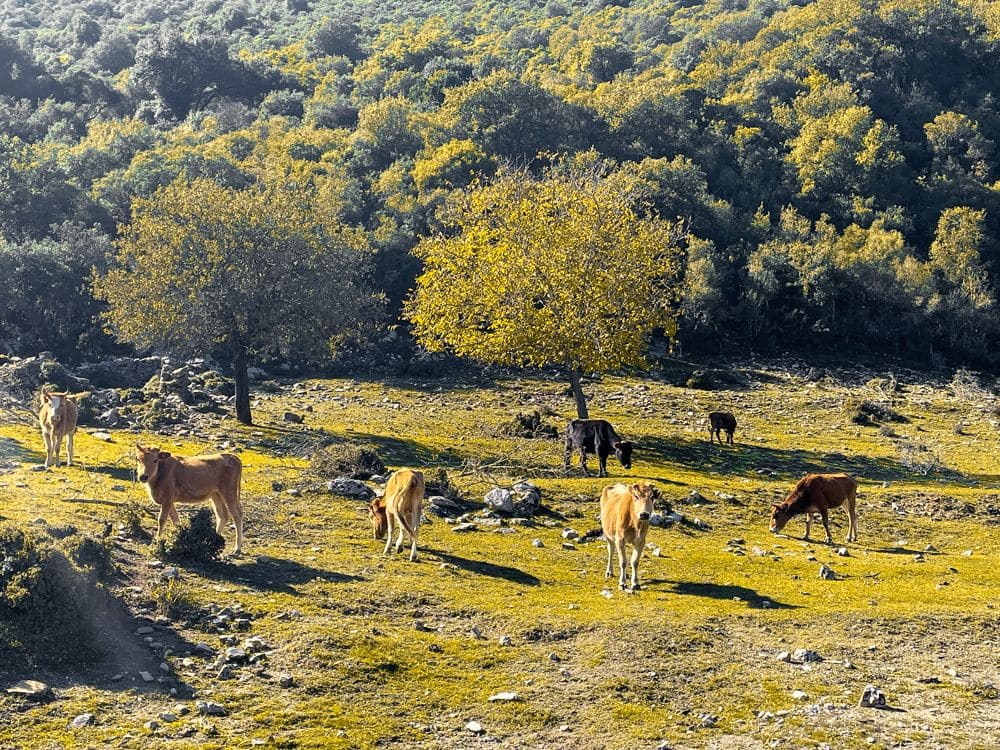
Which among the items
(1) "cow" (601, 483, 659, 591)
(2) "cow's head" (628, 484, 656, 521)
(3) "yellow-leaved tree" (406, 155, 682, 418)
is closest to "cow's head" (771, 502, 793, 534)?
(1) "cow" (601, 483, 659, 591)

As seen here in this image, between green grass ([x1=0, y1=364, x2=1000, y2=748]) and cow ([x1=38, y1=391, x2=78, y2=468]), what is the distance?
2.84 feet

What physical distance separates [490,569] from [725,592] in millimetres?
4656

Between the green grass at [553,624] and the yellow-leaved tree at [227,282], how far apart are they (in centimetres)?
760

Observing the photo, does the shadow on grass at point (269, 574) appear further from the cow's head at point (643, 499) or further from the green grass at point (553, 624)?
the cow's head at point (643, 499)

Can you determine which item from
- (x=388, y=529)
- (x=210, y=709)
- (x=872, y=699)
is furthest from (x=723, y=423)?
(x=210, y=709)

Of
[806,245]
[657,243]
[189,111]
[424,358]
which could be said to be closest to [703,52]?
[806,245]

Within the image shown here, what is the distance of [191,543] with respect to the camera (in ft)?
62.1

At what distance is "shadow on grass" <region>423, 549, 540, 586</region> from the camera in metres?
20.2

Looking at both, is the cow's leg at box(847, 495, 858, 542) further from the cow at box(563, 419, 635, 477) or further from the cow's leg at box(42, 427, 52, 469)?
the cow's leg at box(42, 427, 52, 469)

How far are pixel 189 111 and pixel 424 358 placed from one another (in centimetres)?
5911

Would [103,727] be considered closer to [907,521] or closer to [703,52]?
[907,521]

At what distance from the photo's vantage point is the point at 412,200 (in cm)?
7331

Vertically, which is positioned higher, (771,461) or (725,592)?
(771,461)

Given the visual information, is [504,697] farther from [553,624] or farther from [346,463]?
[346,463]
